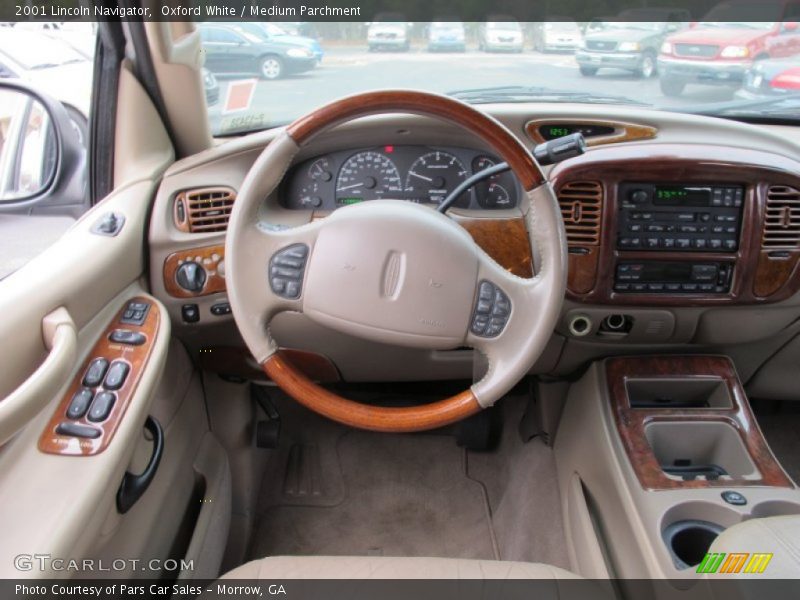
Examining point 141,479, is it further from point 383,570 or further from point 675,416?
point 675,416

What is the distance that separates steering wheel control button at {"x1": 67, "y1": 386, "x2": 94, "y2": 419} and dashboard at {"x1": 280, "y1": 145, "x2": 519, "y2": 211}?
81cm

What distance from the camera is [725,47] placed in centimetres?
194

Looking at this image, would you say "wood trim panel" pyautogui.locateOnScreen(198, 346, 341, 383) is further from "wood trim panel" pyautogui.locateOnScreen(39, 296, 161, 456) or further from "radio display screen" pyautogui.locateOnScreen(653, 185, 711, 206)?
"radio display screen" pyautogui.locateOnScreen(653, 185, 711, 206)

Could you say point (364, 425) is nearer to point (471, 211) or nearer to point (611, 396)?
point (471, 211)

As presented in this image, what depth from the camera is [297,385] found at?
4.24 ft

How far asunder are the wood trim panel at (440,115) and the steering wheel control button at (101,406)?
0.67 m

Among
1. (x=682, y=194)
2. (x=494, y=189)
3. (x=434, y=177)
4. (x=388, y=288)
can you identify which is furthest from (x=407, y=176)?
(x=682, y=194)

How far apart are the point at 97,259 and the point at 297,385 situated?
609 mm

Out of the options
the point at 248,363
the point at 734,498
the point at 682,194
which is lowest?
the point at 248,363

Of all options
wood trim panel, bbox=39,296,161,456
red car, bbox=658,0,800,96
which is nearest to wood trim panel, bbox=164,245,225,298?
wood trim panel, bbox=39,296,161,456

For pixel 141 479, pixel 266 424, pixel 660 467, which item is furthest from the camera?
pixel 266 424

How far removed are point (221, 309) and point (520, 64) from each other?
3.77 ft

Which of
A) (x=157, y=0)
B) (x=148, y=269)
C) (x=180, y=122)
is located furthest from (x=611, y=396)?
(x=157, y=0)

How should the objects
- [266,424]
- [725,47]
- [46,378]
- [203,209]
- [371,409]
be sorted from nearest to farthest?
[46,378], [371,409], [203,209], [725,47], [266,424]
